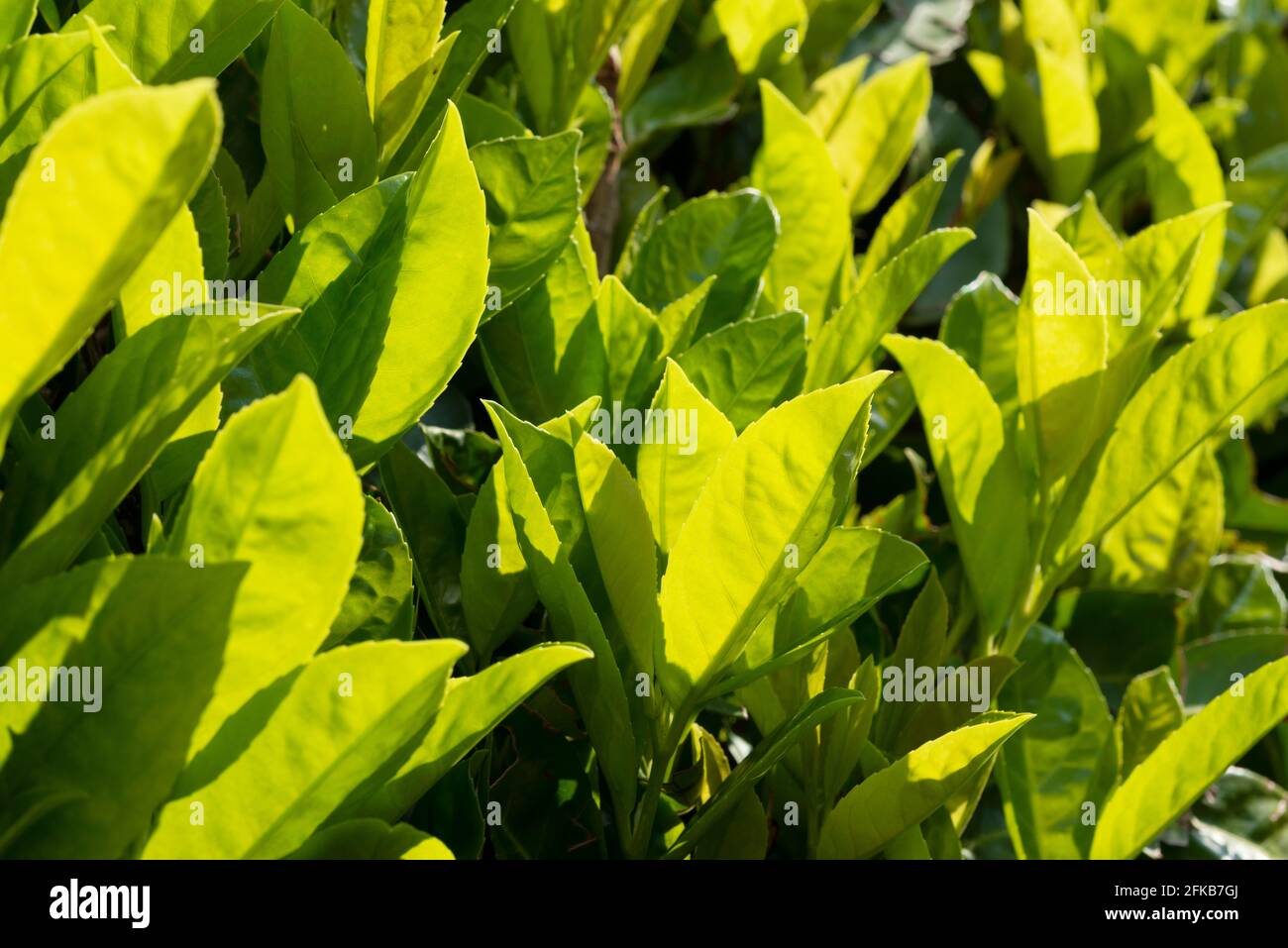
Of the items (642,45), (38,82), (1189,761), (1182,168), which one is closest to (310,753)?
(38,82)

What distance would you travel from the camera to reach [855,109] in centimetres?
146

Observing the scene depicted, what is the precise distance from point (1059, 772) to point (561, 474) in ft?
1.78

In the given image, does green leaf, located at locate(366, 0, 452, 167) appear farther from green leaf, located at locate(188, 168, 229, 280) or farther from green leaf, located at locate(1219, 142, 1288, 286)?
green leaf, located at locate(1219, 142, 1288, 286)

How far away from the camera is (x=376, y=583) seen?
813 millimetres

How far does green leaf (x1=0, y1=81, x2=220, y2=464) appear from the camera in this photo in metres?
0.52

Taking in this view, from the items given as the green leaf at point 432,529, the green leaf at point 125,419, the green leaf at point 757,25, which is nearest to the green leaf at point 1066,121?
the green leaf at point 757,25

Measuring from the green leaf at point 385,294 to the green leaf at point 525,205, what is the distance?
144 mm

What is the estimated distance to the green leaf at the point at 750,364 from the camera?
A: 0.98 meters

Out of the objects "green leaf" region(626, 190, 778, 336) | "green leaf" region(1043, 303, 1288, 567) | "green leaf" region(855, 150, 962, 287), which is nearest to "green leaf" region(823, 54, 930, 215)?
"green leaf" region(855, 150, 962, 287)

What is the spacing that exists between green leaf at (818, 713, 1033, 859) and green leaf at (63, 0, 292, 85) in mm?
635

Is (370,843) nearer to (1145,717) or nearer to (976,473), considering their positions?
(976,473)

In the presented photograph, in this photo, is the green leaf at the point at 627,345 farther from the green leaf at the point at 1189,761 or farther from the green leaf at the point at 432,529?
the green leaf at the point at 1189,761

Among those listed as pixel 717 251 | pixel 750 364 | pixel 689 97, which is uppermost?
pixel 689 97

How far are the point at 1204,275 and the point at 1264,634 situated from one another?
1.33 feet
